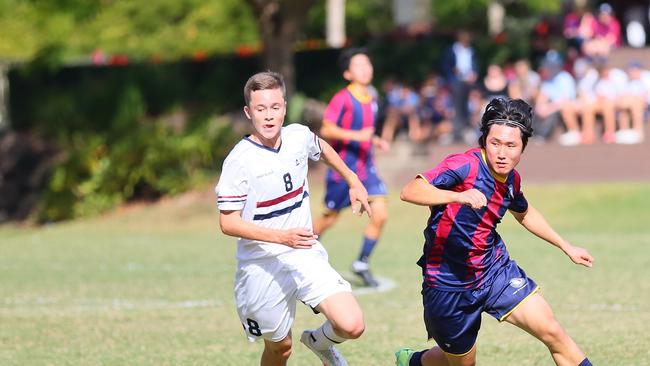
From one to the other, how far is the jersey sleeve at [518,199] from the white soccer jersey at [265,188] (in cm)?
115

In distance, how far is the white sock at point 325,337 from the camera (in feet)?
22.6

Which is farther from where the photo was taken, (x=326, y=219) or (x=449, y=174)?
(x=326, y=219)

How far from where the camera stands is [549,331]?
6332 mm

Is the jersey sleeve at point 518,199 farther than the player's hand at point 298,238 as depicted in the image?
Yes

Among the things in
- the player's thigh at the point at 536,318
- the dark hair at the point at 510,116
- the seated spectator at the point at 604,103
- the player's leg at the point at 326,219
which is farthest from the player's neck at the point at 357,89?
the seated spectator at the point at 604,103

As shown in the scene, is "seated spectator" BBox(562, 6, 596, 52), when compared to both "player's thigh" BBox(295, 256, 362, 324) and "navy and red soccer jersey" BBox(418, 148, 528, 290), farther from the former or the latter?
"player's thigh" BBox(295, 256, 362, 324)

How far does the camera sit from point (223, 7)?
42.2 meters

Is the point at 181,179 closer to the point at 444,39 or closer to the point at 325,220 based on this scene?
the point at 444,39

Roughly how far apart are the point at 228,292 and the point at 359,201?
5.18 m

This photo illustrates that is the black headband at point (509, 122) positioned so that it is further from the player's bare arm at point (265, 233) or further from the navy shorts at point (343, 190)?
the navy shorts at point (343, 190)

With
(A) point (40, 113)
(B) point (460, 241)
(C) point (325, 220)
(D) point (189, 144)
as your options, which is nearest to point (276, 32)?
(D) point (189, 144)

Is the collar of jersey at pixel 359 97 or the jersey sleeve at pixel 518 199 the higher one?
the collar of jersey at pixel 359 97

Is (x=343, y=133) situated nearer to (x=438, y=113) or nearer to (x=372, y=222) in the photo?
(x=372, y=222)

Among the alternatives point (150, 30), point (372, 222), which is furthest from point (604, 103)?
point (150, 30)
